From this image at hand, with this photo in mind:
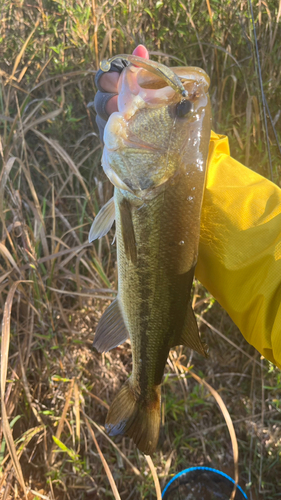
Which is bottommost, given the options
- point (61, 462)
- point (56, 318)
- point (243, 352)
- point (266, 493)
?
point (266, 493)

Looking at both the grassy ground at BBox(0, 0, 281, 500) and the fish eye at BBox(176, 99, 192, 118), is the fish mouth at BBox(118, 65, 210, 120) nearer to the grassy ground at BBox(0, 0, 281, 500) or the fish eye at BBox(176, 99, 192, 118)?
the fish eye at BBox(176, 99, 192, 118)

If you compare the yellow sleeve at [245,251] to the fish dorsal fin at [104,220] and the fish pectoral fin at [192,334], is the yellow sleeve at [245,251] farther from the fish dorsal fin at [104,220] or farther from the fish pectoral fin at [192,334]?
the fish dorsal fin at [104,220]

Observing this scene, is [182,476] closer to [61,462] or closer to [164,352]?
[61,462]

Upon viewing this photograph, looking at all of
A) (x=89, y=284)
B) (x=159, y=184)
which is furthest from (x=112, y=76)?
(x=89, y=284)

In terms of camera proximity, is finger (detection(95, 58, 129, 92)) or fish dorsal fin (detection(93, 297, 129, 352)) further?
finger (detection(95, 58, 129, 92))

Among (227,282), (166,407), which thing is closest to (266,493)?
(166,407)

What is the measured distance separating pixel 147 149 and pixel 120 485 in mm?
2276

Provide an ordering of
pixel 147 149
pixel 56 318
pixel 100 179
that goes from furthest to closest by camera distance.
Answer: pixel 100 179 < pixel 56 318 < pixel 147 149

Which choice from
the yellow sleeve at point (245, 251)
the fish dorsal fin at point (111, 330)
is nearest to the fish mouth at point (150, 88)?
the yellow sleeve at point (245, 251)

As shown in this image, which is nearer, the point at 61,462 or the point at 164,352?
the point at 164,352

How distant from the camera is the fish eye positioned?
129 centimetres

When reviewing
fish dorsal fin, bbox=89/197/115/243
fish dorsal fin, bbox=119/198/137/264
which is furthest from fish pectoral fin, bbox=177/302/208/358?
fish dorsal fin, bbox=89/197/115/243

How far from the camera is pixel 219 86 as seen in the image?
8.85 ft

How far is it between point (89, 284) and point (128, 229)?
4.06 ft
